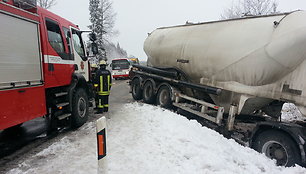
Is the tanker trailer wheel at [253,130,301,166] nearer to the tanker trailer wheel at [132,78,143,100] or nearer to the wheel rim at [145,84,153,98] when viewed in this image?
the wheel rim at [145,84,153,98]

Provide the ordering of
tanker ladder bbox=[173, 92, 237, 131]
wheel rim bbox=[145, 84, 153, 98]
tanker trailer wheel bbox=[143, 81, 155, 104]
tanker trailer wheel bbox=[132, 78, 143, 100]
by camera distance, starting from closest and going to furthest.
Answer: tanker ladder bbox=[173, 92, 237, 131] → tanker trailer wheel bbox=[143, 81, 155, 104] → wheel rim bbox=[145, 84, 153, 98] → tanker trailer wheel bbox=[132, 78, 143, 100]

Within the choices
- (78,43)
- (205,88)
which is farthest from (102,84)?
(205,88)

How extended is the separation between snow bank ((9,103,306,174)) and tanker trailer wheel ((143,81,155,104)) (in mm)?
3932

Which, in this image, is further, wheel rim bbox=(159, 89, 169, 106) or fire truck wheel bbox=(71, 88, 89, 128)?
wheel rim bbox=(159, 89, 169, 106)

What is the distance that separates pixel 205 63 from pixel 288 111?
4.92 meters

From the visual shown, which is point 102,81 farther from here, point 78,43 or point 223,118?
point 223,118

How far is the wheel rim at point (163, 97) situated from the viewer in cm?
853

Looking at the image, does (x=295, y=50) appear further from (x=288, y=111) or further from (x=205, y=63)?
(x=288, y=111)

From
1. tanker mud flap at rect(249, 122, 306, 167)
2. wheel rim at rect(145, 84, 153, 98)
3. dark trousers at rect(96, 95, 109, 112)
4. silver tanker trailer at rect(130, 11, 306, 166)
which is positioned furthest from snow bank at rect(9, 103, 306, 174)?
wheel rim at rect(145, 84, 153, 98)

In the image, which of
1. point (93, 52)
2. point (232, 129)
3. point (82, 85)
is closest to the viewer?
point (232, 129)

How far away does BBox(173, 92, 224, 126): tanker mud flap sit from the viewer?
574 cm

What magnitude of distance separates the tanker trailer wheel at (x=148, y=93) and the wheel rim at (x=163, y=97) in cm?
54

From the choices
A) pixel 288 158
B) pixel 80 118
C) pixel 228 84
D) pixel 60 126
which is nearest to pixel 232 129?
pixel 228 84

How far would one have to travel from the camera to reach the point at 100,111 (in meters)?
7.54
